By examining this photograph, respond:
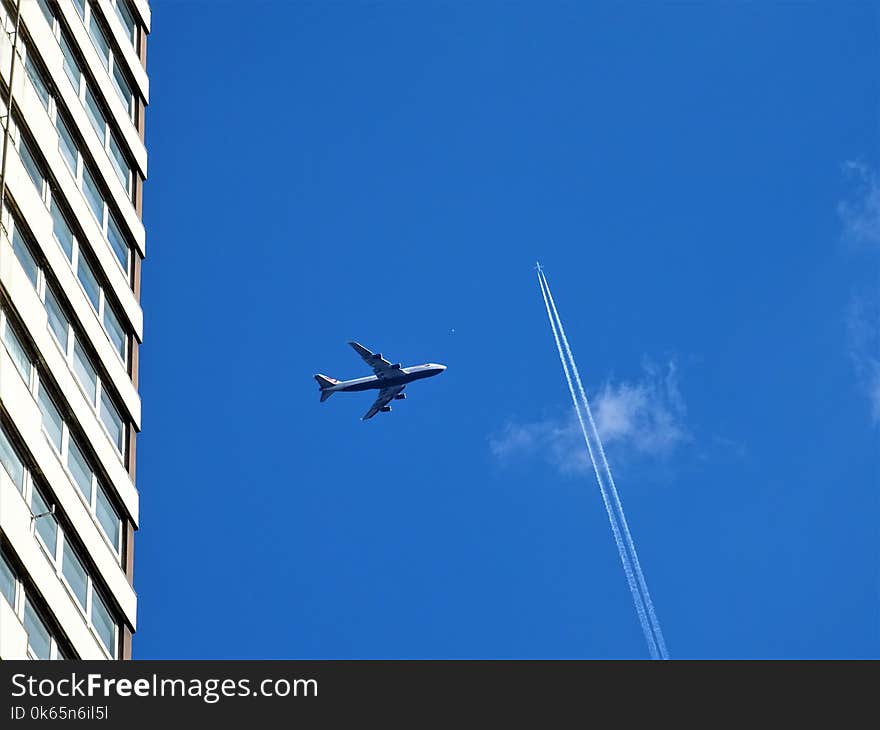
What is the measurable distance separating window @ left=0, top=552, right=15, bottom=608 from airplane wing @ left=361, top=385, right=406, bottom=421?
95850 millimetres

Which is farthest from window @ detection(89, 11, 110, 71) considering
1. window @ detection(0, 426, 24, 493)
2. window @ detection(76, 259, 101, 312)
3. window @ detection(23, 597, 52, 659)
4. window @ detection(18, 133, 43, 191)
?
window @ detection(23, 597, 52, 659)

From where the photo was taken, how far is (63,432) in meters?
54.2

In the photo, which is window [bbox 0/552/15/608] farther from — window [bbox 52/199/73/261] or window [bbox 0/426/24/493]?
window [bbox 52/199/73/261]

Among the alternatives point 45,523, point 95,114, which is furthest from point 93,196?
point 45,523

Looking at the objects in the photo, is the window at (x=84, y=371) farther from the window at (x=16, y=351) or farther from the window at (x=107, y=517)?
the window at (x=16, y=351)

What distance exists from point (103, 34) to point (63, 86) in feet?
19.8

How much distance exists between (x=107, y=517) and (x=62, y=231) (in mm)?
7798

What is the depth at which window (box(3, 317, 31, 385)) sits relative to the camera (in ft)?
170

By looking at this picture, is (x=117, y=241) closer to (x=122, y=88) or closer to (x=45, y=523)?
(x=122, y=88)

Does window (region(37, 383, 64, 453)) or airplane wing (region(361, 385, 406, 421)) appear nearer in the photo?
window (region(37, 383, 64, 453))

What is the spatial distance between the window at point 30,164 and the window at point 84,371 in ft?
13.7

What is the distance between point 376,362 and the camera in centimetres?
14150
